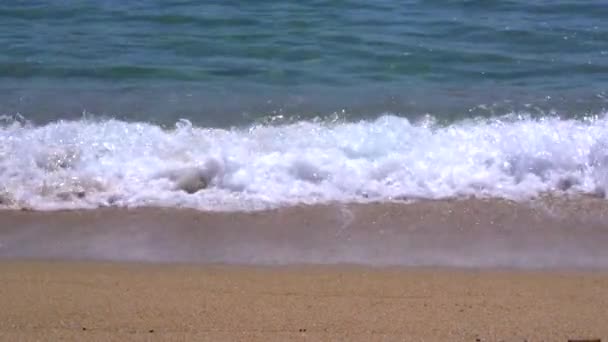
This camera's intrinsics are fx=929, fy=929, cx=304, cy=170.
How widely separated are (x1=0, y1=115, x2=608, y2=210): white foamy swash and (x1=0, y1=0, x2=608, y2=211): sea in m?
0.02

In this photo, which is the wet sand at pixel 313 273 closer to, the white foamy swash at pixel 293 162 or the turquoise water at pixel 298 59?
the white foamy swash at pixel 293 162

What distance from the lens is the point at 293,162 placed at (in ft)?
21.2

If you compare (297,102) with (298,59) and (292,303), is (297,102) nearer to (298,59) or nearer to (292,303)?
(298,59)

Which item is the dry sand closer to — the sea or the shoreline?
the shoreline

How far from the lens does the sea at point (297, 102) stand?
20.5 feet

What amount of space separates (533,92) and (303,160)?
286 centimetres

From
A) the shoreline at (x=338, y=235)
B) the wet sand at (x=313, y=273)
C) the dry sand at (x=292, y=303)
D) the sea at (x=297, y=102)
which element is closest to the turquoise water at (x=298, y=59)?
the sea at (x=297, y=102)

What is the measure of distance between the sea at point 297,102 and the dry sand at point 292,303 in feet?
3.68

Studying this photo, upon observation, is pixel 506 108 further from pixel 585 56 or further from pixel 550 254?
pixel 550 254

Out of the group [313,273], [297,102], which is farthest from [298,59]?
[313,273]

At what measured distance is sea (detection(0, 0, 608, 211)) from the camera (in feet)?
20.5

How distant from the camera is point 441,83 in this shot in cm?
860

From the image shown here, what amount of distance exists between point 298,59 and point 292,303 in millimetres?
5242

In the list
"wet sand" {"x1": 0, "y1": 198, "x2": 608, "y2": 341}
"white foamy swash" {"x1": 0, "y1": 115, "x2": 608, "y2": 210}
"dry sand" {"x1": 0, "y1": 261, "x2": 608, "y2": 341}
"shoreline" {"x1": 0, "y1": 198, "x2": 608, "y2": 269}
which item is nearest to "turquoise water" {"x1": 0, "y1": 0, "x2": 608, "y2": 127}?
"white foamy swash" {"x1": 0, "y1": 115, "x2": 608, "y2": 210}
